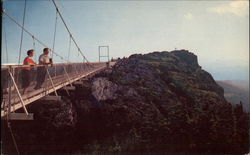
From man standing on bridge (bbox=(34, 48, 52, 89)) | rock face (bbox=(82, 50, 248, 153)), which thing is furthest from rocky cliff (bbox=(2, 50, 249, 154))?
man standing on bridge (bbox=(34, 48, 52, 89))

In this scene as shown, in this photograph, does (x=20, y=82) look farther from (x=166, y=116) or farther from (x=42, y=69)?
(x=166, y=116)

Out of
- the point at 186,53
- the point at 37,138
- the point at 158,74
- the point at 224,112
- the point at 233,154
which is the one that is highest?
the point at 186,53

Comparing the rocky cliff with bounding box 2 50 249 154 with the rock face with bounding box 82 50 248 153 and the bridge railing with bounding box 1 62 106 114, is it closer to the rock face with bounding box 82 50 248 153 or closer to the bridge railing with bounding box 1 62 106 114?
the rock face with bounding box 82 50 248 153

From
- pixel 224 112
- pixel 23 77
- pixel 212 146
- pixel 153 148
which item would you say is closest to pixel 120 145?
pixel 153 148

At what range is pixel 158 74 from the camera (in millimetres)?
43281

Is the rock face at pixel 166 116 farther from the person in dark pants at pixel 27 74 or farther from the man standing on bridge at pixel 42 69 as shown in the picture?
the person in dark pants at pixel 27 74

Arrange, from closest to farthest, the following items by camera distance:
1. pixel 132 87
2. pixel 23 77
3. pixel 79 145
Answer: pixel 23 77 → pixel 79 145 → pixel 132 87

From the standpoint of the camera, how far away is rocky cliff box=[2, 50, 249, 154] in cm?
2714

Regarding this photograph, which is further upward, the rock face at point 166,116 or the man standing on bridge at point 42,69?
the man standing on bridge at point 42,69

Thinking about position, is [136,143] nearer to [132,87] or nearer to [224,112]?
[132,87]

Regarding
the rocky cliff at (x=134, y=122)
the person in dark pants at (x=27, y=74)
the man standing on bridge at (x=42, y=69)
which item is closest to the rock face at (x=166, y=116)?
the rocky cliff at (x=134, y=122)

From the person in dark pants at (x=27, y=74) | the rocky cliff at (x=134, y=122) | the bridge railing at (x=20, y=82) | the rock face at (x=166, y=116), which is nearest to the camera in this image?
the bridge railing at (x=20, y=82)

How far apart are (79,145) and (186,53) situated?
44.4m

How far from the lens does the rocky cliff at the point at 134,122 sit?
89.0 ft
